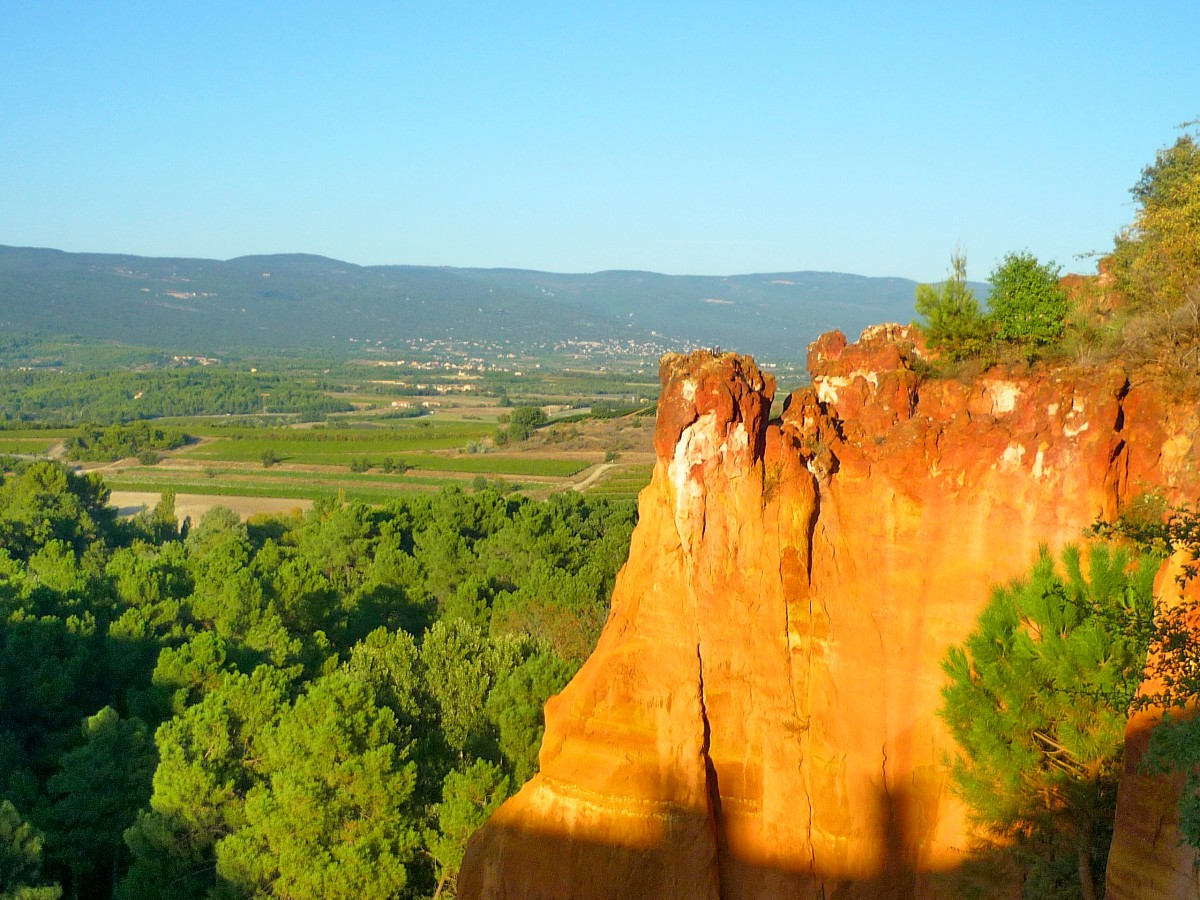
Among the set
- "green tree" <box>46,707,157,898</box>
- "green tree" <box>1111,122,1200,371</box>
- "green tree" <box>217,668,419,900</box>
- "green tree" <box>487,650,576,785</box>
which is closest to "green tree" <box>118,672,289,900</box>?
"green tree" <box>217,668,419,900</box>

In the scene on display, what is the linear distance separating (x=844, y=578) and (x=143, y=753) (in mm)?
21013

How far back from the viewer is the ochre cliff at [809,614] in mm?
13258

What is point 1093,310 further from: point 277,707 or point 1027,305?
point 277,707

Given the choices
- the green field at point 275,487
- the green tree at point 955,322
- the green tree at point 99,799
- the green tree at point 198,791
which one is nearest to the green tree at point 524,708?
the green tree at point 198,791

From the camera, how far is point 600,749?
48.9ft

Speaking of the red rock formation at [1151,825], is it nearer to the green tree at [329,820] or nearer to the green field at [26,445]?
the green tree at [329,820]

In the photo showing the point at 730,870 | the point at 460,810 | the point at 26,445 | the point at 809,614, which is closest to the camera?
the point at 809,614

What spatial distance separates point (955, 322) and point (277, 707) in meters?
19.3

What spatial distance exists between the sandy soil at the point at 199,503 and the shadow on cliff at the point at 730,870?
79337mm

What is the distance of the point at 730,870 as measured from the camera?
1436 centimetres

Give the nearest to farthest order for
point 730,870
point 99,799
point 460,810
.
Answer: point 730,870 → point 460,810 → point 99,799

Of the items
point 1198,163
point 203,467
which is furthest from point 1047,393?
point 203,467

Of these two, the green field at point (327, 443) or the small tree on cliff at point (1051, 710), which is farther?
the green field at point (327, 443)

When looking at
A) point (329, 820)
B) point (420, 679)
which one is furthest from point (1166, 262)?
point (420, 679)
